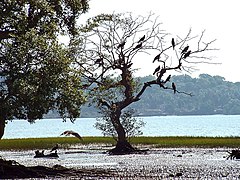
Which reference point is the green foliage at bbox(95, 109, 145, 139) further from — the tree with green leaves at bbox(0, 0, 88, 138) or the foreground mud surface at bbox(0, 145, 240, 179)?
the tree with green leaves at bbox(0, 0, 88, 138)

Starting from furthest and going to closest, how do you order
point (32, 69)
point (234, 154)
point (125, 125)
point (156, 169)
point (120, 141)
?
point (125, 125) < point (120, 141) < point (234, 154) < point (156, 169) < point (32, 69)

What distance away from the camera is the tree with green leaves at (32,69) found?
82.9ft

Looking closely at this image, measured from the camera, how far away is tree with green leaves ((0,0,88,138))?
82.9 feet

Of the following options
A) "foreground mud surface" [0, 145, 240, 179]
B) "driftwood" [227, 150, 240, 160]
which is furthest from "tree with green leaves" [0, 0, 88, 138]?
"driftwood" [227, 150, 240, 160]

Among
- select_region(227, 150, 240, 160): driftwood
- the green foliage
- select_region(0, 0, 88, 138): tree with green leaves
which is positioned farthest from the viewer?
the green foliage

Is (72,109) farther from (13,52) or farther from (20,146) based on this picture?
(20,146)

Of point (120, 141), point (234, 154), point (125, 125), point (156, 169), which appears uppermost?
point (125, 125)

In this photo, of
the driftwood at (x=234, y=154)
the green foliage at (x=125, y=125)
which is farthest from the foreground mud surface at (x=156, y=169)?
the green foliage at (x=125, y=125)

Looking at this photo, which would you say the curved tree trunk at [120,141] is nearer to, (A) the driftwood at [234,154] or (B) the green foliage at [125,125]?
(B) the green foliage at [125,125]

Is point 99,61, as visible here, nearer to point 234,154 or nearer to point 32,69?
point 234,154

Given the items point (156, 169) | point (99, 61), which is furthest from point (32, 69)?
point (99, 61)

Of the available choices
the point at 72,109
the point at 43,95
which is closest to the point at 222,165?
the point at 72,109

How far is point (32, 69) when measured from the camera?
2553cm

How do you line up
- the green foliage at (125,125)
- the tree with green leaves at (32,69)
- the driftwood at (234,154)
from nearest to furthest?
the tree with green leaves at (32,69) → the driftwood at (234,154) → the green foliage at (125,125)
